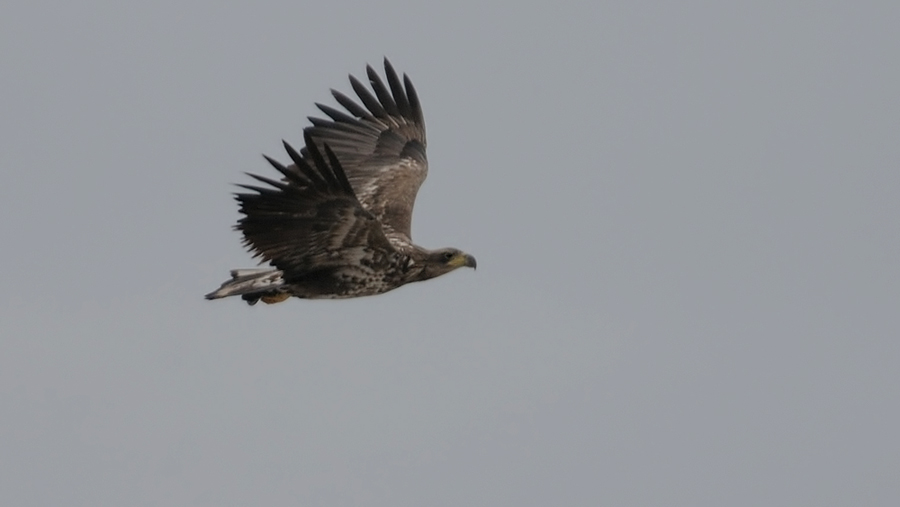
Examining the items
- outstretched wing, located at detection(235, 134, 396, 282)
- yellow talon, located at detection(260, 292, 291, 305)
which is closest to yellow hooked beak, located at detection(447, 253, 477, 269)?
outstretched wing, located at detection(235, 134, 396, 282)

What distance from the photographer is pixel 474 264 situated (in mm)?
18141

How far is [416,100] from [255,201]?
15.9 feet

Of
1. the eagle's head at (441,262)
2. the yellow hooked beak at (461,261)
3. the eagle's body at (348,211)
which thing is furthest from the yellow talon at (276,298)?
the yellow hooked beak at (461,261)

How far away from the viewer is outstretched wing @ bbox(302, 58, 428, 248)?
19.6 meters

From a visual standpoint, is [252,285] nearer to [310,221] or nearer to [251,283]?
[251,283]

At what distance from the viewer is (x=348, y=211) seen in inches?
653

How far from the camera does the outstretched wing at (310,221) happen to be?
642 inches

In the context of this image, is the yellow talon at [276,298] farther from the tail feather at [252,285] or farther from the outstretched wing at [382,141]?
the outstretched wing at [382,141]

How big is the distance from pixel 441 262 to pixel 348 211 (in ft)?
5.68

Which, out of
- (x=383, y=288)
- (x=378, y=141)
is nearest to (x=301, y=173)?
(x=383, y=288)

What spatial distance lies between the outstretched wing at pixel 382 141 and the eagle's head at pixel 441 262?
1.21 meters

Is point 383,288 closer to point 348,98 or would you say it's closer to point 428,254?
point 428,254

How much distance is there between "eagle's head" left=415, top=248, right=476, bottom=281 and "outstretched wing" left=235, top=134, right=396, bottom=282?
0.59 m

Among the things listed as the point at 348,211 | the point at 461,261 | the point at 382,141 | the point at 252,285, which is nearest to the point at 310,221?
the point at 348,211
